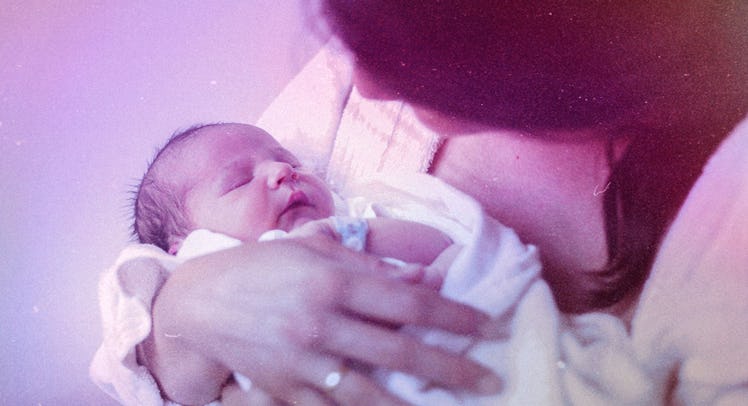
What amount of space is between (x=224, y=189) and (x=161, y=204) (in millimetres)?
63

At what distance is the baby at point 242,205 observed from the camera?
1.33 feet

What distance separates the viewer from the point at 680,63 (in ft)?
1.44

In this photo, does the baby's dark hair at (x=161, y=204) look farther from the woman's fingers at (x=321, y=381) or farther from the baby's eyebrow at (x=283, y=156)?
the woman's fingers at (x=321, y=381)

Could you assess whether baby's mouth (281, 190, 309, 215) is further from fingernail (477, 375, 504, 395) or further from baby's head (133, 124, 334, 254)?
fingernail (477, 375, 504, 395)

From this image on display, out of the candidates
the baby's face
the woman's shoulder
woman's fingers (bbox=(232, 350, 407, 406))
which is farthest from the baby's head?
the woman's shoulder

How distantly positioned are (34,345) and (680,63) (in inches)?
19.2

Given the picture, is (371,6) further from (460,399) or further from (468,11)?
(460,399)

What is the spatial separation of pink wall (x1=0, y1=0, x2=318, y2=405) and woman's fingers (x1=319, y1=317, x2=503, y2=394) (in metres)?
0.19

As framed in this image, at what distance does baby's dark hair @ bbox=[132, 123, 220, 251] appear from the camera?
449 millimetres

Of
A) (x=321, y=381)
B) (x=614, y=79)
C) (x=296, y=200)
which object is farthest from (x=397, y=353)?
(x=614, y=79)

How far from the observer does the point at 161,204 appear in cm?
46

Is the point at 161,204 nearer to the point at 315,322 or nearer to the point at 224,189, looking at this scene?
the point at 224,189

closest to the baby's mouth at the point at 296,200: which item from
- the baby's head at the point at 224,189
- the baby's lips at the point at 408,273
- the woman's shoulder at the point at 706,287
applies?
the baby's head at the point at 224,189

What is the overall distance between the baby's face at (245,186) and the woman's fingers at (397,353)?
0.11m
